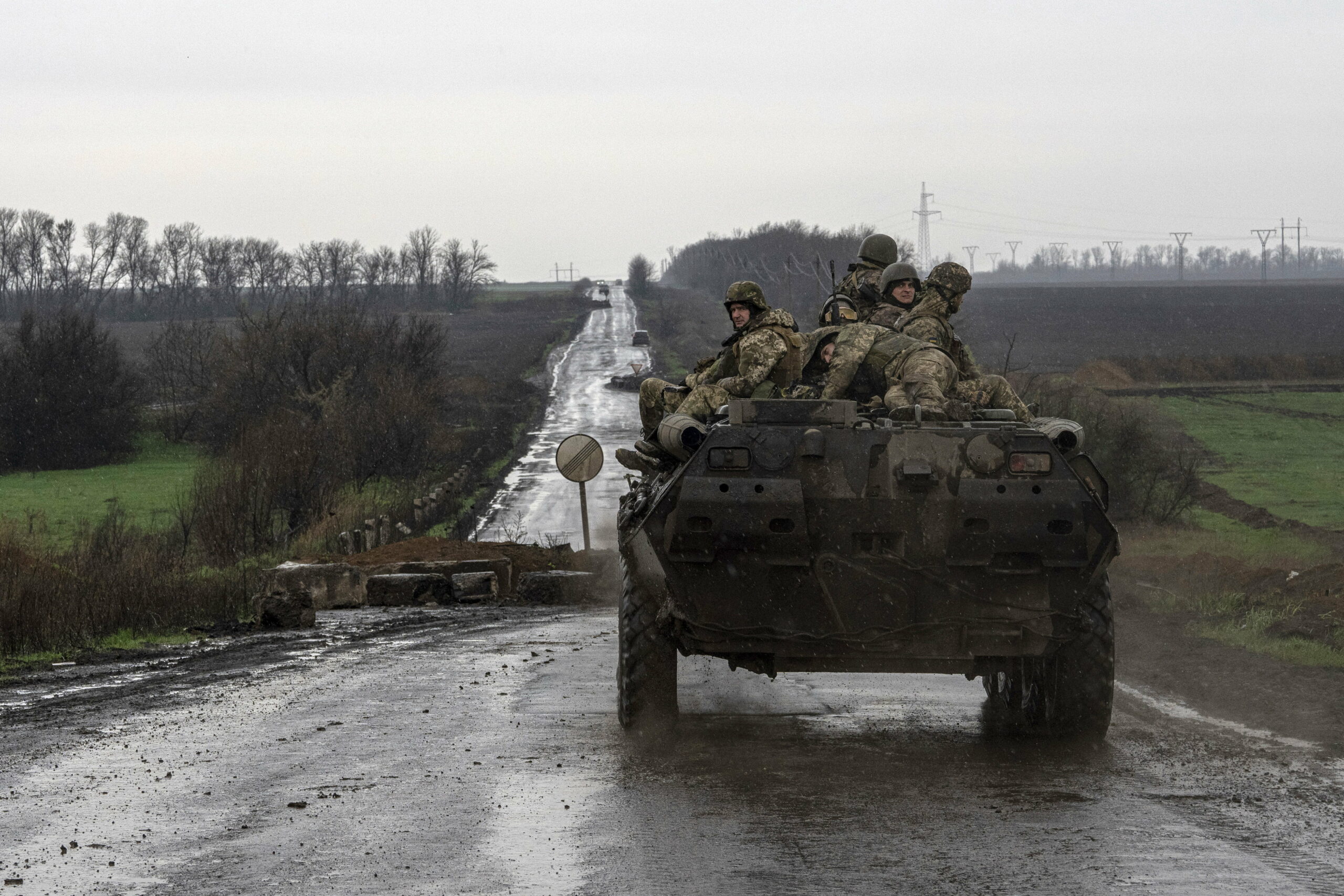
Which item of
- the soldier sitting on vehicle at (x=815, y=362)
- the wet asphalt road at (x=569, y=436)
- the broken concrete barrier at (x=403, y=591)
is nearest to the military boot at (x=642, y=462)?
the soldier sitting on vehicle at (x=815, y=362)

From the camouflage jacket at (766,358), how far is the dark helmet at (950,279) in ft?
4.95

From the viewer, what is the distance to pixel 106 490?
157ft

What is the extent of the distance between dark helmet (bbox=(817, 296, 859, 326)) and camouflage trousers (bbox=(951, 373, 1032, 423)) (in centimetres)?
122

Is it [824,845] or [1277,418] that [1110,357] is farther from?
[824,845]

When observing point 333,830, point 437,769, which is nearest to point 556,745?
point 437,769

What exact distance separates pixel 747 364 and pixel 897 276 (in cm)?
167

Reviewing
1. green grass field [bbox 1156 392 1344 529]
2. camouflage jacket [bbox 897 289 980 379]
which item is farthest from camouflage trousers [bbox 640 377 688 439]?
green grass field [bbox 1156 392 1344 529]

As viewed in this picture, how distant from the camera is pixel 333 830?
641 cm

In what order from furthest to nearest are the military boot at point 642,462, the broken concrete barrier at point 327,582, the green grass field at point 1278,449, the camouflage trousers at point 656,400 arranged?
1. the green grass field at point 1278,449
2. the broken concrete barrier at point 327,582
3. the camouflage trousers at point 656,400
4. the military boot at point 642,462

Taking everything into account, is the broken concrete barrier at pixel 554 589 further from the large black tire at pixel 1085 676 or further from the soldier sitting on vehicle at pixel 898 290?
the large black tire at pixel 1085 676

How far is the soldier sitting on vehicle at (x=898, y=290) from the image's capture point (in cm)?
1065

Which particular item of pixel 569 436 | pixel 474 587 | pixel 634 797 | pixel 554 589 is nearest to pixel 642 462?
pixel 634 797

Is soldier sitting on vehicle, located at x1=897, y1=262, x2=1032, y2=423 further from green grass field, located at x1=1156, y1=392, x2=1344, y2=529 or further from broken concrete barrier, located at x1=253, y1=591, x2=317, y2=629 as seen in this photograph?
green grass field, located at x1=1156, y1=392, x2=1344, y2=529

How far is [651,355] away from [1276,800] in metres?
78.7
